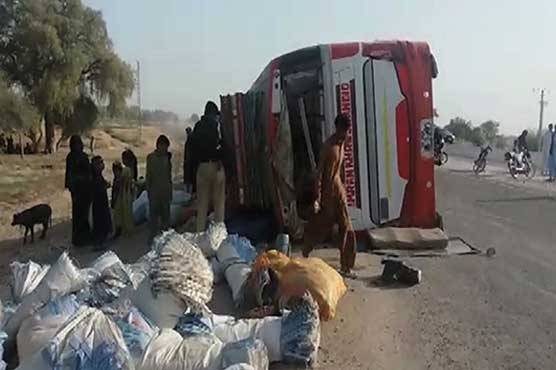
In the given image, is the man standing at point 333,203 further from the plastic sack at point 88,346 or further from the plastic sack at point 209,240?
the plastic sack at point 88,346

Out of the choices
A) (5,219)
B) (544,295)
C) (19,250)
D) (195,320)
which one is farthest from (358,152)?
(5,219)

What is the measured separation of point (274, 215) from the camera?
8727 mm

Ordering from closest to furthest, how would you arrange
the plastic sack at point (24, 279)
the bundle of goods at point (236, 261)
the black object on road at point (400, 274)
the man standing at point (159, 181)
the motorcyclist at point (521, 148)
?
the plastic sack at point (24, 279)
the bundle of goods at point (236, 261)
the black object on road at point (400, 274)
the man standing at point (159, 181)
the motorcyclist at point (521, 148)

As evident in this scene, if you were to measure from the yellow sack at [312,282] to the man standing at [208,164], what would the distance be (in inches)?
109

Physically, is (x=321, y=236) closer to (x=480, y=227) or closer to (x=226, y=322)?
(x=226, y=322)

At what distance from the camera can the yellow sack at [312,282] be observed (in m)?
5.31

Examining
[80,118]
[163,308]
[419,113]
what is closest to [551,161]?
[419,113]

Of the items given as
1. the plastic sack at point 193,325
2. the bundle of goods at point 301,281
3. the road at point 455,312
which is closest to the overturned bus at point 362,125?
the road at point 455,312

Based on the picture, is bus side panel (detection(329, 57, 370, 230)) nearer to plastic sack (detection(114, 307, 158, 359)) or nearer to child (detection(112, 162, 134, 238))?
child (detection(112, 162, 134, 238))

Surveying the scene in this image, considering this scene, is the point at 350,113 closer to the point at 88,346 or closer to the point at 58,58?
the point at 88,346

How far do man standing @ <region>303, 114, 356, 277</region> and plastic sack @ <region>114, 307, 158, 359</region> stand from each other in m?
3.08

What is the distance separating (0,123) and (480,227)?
3057 cm

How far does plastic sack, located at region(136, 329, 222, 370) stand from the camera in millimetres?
3895

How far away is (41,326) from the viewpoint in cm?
420
